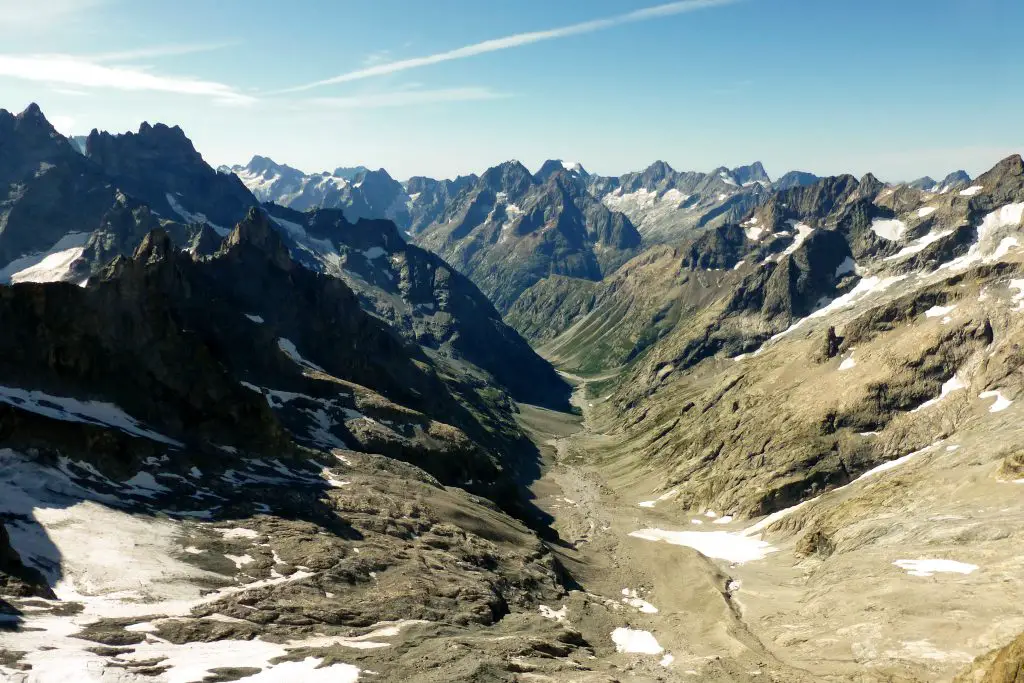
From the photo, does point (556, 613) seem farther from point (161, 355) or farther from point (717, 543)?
point (161, 355)

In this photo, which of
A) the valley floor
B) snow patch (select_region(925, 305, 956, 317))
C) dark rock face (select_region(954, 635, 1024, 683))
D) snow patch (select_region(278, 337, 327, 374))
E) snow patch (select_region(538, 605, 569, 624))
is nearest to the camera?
dark rock face (select_region(954, 635, 1024, 683))

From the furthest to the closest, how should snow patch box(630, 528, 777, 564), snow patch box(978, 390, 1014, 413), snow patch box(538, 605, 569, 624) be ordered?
snow patch box(978, 390, 1014, 413)
snow patch box(630, 528, 777, 564)
snow patch box(538, 605, 569, 624)

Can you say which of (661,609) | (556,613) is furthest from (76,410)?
(661,609)

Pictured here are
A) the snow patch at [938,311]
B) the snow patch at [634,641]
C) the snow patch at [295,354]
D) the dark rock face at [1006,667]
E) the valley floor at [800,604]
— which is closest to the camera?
the dark rock face at [1006,667]

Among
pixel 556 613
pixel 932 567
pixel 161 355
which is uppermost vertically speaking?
pixel 161 355

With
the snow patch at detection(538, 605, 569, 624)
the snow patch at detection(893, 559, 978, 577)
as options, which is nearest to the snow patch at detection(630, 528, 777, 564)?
the snow patch at detection(893, 559, 978, 577)

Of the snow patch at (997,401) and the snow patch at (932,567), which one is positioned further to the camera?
the snow patch at (997,401)

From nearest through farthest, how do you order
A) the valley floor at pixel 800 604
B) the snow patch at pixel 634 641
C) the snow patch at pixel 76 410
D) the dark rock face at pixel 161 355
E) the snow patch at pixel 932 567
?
the valley floor at pixel 800 604
the snow patch at pixel 76 410
the snow patch at pixel 634 641
the snow patch at pixel 932 567
the dark rock face at pixel 161 355

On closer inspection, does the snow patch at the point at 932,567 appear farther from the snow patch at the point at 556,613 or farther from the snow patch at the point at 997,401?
the snow patch at the point at 997,401

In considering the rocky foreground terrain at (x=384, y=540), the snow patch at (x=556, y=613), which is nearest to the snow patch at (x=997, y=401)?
the rocky foreground terrain at (x=384, y=540)

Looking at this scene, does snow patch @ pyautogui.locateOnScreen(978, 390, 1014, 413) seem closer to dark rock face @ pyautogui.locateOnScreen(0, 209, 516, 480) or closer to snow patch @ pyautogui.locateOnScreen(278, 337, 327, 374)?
dark rock face @ pyautogui.locateOnScreen(0, 209, 516, 480)

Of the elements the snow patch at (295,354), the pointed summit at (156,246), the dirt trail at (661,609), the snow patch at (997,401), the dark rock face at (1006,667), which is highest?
the pointed summit at (156,246)

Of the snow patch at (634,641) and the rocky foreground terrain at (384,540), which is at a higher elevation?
the rocky foreground terrain at (384,540)

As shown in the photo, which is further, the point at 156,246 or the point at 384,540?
the point at 156,246
